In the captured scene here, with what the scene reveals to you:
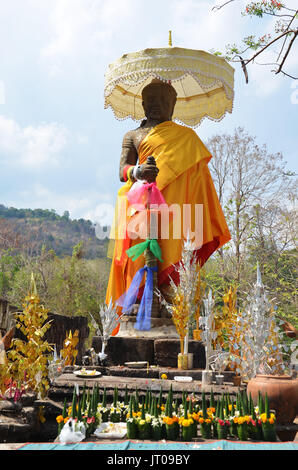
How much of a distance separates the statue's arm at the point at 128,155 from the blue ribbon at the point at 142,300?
1682 millimetres

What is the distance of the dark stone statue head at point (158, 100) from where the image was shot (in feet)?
23.4

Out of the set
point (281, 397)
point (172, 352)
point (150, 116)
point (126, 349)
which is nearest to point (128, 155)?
point (150, 116)

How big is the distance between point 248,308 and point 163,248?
1862mm

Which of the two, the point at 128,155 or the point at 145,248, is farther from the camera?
the point at 128,155

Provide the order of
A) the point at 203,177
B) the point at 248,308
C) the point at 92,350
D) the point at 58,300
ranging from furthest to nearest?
the point at 58,300
the point at 203,177
the point at 92,350
the point at 248,308

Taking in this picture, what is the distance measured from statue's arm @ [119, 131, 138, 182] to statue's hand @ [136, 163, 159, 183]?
0.72m

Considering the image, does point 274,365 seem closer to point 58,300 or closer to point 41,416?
point 41,416

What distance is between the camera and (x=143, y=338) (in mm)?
5770

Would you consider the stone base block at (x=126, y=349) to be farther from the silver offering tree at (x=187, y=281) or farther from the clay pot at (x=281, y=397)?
the clay pot at (x=281, y=397)

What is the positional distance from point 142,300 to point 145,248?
0.73m

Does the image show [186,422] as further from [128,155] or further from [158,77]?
[158,77]

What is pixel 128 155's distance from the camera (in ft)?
23.3

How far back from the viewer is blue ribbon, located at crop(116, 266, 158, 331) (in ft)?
19.6

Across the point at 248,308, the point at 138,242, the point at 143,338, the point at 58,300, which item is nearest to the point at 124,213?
the point at 138,242
